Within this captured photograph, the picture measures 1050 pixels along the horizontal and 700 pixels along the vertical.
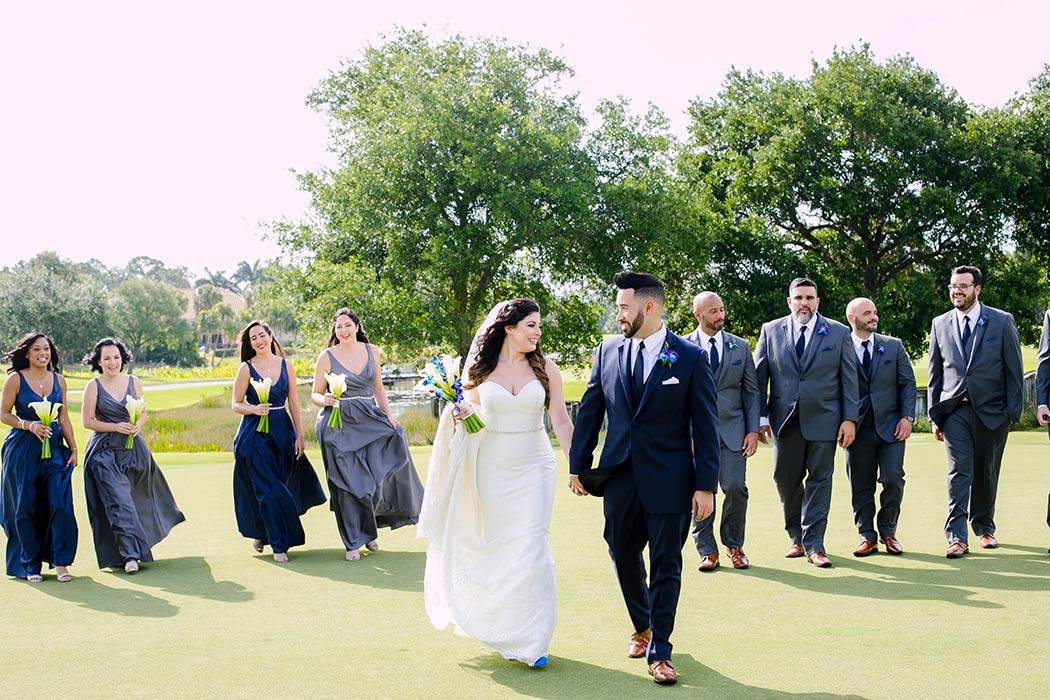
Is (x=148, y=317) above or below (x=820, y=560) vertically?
above

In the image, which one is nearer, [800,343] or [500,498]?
[500,498]

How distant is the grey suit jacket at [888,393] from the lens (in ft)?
30.4

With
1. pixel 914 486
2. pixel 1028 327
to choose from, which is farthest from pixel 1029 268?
pixel 914 486

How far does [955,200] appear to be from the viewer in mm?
31422

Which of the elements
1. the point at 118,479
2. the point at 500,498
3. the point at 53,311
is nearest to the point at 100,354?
the point at 118,479

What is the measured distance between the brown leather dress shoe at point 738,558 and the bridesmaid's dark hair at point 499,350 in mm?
2778

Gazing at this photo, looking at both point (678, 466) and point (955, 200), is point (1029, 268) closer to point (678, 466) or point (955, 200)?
point (955, 200)

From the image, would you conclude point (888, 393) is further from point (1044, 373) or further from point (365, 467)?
point (365, 467)

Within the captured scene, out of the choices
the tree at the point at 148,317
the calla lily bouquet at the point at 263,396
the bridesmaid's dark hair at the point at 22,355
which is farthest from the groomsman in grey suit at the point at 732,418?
the tree at the point at 148,317

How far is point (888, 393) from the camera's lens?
365 inches

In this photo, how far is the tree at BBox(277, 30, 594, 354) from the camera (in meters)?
31.6

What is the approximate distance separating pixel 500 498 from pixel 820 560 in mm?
3335

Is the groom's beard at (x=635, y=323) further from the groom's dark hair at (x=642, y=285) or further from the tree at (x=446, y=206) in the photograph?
the tree at (x=446, y=206)

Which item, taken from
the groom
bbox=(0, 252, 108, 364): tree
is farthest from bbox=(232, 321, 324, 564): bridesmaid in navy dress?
bbox=(0, 252, 108, 364): tree
